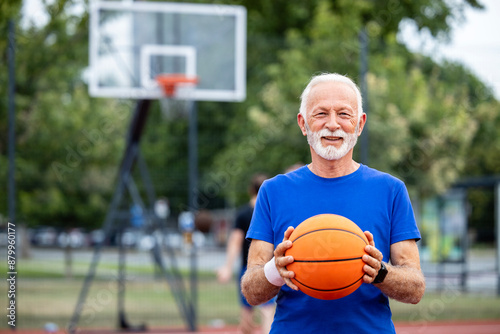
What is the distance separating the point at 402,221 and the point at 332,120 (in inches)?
19.4

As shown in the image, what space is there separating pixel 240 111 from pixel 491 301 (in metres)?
9.07

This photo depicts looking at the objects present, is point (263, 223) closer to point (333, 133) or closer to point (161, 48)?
point (333, 133)

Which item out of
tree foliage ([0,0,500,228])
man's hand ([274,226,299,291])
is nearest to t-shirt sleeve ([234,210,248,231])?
tree foliage ([0,0,500,228])

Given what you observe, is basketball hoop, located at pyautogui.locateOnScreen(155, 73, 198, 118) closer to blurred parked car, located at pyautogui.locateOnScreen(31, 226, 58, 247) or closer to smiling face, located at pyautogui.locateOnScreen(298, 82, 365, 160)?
smiling face, located at pyautogui.locateOnScreen(298, 82, 365, 160)

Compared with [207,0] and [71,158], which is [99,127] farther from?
[207,0]

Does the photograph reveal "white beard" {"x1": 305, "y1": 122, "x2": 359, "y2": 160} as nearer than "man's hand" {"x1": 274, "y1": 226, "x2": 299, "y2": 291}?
No

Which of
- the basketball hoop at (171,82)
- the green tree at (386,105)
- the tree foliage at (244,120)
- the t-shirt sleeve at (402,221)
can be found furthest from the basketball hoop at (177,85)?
the t-shirt sleeve at (402,221)

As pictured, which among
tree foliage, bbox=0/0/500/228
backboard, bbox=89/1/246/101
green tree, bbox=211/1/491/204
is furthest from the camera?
green tree, bbox=211/1/491/204

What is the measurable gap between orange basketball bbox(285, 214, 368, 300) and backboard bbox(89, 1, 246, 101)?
688 centimetres

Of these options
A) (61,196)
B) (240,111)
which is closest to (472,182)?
(240,111)

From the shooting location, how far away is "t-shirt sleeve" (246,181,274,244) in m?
2.69

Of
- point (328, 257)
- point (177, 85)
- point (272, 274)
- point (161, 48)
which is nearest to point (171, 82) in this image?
point (177, 85)

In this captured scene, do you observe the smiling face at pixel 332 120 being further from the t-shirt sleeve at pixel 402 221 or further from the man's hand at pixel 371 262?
the man's hand at pixel 371 262

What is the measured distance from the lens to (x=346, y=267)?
2.38m
